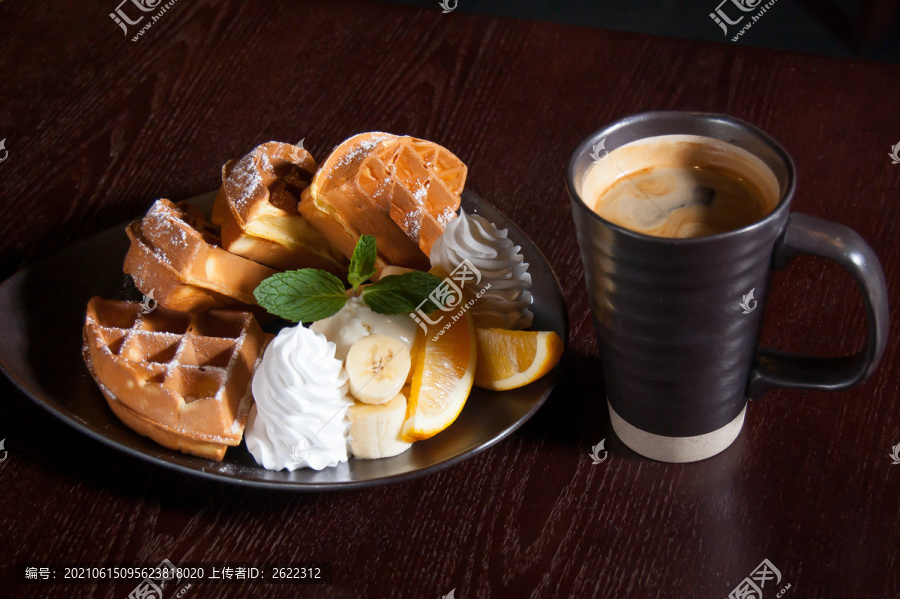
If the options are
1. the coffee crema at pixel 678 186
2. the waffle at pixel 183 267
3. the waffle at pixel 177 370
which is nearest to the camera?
the coffee crema at pixel 678 186

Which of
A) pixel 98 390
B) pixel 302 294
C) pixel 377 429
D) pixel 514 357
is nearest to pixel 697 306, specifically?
pixel 514 357

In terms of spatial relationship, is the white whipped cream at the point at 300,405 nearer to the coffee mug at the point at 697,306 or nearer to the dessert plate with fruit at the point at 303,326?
the dessert plate with fruit at the point at 303,326

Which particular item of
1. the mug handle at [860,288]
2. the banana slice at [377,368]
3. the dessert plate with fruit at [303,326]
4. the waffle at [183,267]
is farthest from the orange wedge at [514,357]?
the waffle at [183,267]

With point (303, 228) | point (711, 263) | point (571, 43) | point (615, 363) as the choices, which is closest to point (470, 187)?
point (303, 228)

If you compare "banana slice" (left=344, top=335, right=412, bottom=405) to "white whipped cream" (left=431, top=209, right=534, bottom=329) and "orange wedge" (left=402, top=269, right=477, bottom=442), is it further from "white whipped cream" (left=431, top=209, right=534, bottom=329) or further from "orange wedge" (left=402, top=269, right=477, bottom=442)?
"white whipped cream" (left=431, top=209, right=534, bottom=329)

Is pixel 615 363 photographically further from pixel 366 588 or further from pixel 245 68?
pixel 245 68
